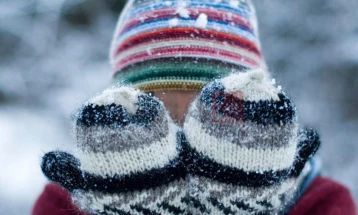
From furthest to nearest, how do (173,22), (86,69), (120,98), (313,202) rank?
(86,69) → (173,22) → (313,202) → (120,98)

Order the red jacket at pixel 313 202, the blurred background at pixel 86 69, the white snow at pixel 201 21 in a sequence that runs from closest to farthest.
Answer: the red jacket at pixel 313 202 → the white snow at pixel 201 21 → the blurred background at pixel 86 69

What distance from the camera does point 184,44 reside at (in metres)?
1.03

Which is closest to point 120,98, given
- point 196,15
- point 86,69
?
point 196,15

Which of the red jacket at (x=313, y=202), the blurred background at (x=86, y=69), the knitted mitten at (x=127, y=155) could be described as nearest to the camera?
the knitted mitten at (x=127, y=155)

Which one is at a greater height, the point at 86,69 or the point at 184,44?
the point at 86,69

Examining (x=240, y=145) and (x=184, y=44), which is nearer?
(x=240, y=145)

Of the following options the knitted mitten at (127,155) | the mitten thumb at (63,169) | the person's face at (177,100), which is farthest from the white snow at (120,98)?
the person's face at (177,100)

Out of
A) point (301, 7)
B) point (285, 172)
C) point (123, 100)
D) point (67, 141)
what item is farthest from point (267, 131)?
point (301, 7)

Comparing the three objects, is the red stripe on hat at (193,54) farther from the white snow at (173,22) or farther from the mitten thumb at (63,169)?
the mitten thumb at (63,169)

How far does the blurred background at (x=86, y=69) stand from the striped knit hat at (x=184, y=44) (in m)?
1.94

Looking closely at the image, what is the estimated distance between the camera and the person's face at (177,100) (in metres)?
Answer: 0.95

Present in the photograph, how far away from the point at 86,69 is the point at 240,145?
3190 mm

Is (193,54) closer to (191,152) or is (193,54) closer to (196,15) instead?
(196,15)

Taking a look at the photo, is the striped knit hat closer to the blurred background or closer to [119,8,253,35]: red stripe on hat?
[119,8,253,35]: red stripe on hat
